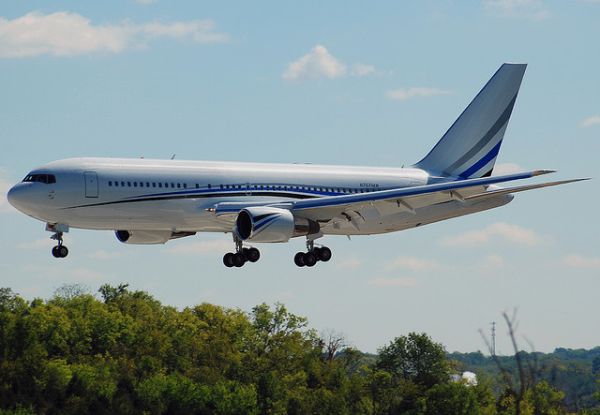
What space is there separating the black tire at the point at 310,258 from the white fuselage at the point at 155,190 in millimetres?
3530

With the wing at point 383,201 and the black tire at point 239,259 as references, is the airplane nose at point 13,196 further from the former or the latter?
the black tire at point 239,259

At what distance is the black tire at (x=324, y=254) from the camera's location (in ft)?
199

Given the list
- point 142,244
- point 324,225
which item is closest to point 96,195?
point 142,244

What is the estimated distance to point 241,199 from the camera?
55.9 metres

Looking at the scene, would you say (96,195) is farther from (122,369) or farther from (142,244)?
(122,369)

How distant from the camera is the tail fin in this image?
2709 inches

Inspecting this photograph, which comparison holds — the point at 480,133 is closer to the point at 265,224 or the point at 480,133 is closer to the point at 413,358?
the point at 265,224

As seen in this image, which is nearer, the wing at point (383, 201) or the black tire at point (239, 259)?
the wing at point (383, 201)

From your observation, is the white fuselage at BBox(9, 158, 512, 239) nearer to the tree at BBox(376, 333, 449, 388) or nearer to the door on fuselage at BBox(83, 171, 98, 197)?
the door on fuselage at BBox(83, 171, 98, 197)

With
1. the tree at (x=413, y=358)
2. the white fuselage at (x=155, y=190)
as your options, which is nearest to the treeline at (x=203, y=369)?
the tree at (x=413, y=358)

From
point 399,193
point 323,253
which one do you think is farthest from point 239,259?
point 399,193

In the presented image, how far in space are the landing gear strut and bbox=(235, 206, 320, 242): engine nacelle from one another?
834 cm

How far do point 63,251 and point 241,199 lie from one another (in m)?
9.04

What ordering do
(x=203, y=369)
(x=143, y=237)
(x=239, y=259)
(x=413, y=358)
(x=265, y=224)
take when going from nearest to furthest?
(x=265, y=224)
(x=239, y=259)
(x=143, y=237)
(x=203, y=369)
(x=413, y=358)
